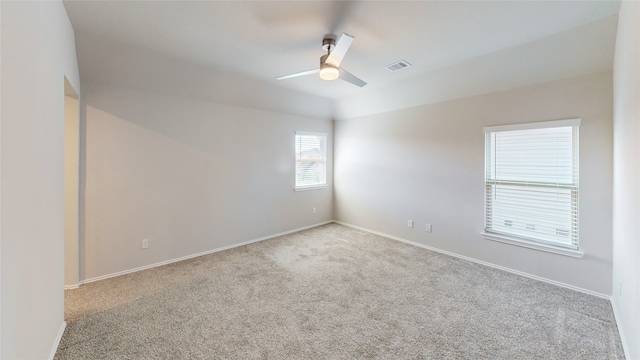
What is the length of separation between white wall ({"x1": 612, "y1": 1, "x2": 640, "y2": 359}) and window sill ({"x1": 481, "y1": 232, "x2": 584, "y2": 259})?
37 cm

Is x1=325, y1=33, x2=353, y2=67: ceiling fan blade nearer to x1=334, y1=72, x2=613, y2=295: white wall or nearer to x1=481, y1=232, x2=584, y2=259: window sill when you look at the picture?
x1=334, y1=72, x2=613, y2=295: white wall

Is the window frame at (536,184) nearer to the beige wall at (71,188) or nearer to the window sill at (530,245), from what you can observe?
the window sill at (530,245)

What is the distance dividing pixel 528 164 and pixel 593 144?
602 millimetres

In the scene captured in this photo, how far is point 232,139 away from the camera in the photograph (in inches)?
163

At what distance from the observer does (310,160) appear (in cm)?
539

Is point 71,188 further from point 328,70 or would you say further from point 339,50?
point 339,50

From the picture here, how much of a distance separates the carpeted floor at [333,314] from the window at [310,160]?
2.13m

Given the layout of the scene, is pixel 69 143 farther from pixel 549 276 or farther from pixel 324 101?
pixel 549 276

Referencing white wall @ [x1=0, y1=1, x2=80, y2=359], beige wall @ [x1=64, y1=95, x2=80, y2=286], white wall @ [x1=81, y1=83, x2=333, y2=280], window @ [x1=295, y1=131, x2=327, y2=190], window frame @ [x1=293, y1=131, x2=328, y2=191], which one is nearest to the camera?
white wall @ [x1=0, y1=1, x2=80, y2=359]

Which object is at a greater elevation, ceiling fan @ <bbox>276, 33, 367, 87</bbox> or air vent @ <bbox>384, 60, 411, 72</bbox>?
air vent @ <bbox>384, 60, 411, 72</bbox>

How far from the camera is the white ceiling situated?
208 cm

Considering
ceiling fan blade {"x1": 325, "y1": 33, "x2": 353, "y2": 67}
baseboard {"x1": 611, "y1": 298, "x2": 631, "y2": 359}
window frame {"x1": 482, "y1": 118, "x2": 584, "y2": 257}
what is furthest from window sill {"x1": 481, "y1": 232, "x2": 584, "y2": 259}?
ceiling fan blade {"x1": 325, "y1": 33, "x2": 353, "y2": 67}

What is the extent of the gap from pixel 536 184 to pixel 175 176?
15.8 feet

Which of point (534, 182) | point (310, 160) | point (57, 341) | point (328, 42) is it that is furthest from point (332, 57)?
point (57, 341)
